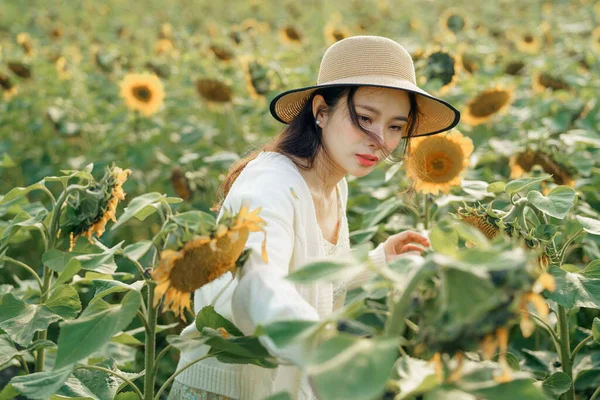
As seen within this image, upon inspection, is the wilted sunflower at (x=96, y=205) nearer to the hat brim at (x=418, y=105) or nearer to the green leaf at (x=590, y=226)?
the hat brim at (x=418, y=105)

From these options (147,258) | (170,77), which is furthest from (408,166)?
(170,77)

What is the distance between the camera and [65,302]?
4.98 ft

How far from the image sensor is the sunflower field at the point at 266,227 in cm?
84

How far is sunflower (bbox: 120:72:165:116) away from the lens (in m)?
3.54

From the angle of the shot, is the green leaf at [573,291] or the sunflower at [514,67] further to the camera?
the sunflower at [514,67]

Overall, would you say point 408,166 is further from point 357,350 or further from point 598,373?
point 357,350

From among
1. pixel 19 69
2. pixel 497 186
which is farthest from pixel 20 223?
pixel 19 69

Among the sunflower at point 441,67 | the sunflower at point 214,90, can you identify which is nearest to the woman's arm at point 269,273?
the sunflower at point 441,67

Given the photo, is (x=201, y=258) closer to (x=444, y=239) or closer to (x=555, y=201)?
(x=444, y=239)

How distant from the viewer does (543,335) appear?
7.23 feet

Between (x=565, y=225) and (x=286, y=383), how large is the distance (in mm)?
893

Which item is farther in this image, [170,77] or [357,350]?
[170,77]

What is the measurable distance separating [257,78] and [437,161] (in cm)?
137

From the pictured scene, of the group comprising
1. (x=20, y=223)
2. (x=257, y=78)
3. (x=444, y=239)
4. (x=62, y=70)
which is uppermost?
(x=444, y=239)
